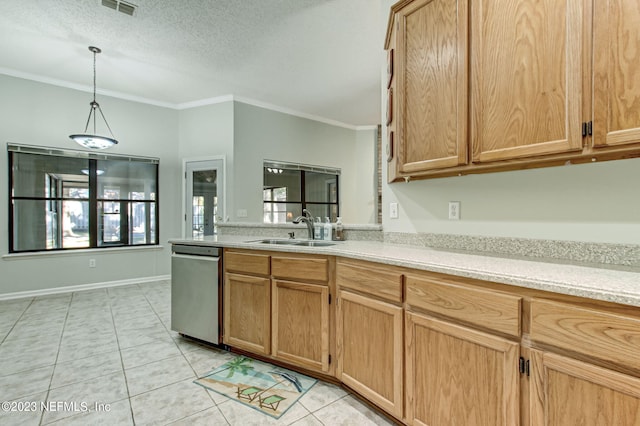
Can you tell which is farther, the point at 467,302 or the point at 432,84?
the point at 432,84

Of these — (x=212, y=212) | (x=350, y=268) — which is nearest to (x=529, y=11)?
(x=350, y=268)

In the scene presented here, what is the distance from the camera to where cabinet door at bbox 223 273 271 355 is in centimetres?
221

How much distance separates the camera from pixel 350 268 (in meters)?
1.80

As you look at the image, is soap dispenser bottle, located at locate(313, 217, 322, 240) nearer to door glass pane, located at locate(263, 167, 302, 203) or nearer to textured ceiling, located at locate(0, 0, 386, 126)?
textured ceiling, located at locate(0, 0, 386, 126)

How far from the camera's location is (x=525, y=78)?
1.40 metres

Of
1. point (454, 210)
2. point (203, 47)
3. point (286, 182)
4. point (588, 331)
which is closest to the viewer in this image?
point (588, 331)

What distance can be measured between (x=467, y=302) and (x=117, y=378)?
2290 millimetres

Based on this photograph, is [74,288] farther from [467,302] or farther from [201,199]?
[467,302]

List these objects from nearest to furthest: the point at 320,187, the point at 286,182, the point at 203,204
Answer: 1. the point at 203,204
2. the point at 286,182
3. the point at 320,187

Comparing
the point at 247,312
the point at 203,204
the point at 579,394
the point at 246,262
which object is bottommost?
the point at 247,312

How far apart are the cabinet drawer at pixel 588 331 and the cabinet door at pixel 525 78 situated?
2.28ft

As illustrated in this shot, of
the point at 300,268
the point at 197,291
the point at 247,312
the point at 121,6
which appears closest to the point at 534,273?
the point at 300,268

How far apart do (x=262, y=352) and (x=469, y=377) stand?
1450 millimetres

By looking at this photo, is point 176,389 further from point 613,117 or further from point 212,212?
point 212,212
